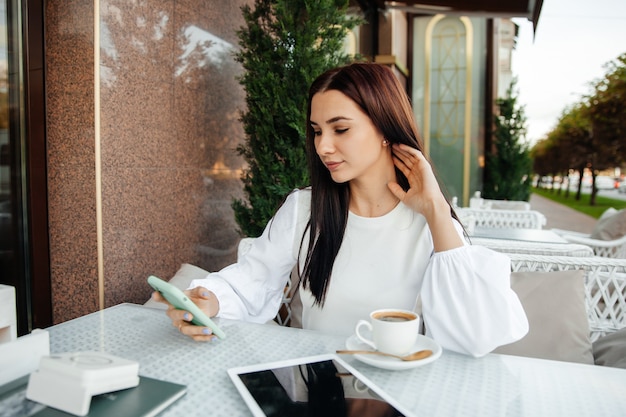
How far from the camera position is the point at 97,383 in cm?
84

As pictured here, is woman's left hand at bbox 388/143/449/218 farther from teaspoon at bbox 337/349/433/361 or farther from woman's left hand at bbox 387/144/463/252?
teaspoon at bbox 337/349/433/361

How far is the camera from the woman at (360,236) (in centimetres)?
152

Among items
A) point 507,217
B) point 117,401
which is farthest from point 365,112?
point 507,217

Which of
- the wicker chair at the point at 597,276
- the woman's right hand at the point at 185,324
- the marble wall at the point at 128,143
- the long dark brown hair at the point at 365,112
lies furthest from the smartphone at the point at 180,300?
the marble wall at the point at 128,143

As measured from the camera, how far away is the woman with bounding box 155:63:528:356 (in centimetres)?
152

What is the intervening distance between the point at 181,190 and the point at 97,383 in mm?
2590

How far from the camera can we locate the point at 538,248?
300 cm

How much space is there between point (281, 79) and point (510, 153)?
7.97 meters

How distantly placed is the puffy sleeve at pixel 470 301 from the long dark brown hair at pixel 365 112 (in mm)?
324

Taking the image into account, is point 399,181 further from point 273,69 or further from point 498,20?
point 498,20

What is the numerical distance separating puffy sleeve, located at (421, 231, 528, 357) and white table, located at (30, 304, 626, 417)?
6.0 inches

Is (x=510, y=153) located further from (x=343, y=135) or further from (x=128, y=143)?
(x=343, y=135)

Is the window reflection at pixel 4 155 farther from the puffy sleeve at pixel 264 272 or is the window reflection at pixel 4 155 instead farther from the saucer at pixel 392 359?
the saucer at pixel 392 359

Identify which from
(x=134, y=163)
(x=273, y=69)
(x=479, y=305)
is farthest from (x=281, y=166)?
(x=479, y=305)
